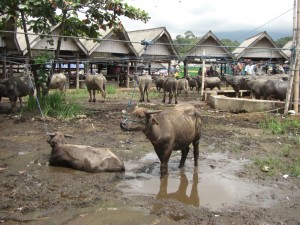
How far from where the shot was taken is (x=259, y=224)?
457 cm

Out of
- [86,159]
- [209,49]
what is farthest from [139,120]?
[209,49]

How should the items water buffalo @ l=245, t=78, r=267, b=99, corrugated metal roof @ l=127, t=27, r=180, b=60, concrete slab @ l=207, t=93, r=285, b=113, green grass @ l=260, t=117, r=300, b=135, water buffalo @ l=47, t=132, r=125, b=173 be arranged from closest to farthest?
water buffalo @ l=47, t=132, r=125, b=173 → green grass @ l=260, t=117, r=300, b=135 → concrete slab @ l=207, t=93, r=285, b=113 → water buffalo @ l=245, t=78, r=267, b=99 → corrugated metal roof @ l=127, t=27, r=180, b=60

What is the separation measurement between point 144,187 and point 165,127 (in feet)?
3.40

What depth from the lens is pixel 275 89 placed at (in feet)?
51.0

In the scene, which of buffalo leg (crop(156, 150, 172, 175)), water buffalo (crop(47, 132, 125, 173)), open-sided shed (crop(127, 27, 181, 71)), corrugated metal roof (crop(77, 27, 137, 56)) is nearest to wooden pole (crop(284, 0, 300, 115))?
buffalo leg (crop(156, 150, 172, 175))

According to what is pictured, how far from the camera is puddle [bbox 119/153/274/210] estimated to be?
5.46 meters

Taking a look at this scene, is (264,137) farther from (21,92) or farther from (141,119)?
(21,92)

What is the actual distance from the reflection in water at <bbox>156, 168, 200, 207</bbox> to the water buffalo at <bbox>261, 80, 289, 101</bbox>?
10.0 metres

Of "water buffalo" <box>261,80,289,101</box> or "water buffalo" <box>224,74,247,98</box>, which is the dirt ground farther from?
"water buffalo" <box>224,74,247,98</box>

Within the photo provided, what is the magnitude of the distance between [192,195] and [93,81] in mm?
11927

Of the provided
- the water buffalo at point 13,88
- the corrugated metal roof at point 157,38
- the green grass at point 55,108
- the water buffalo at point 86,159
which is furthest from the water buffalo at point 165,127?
the corrugated metal roof at point 157,38

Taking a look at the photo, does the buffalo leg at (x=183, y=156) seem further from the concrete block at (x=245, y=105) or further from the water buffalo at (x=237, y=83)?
the water buffalo at (x=237, y=83)

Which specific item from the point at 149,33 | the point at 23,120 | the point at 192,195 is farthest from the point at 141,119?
the point at 149,33

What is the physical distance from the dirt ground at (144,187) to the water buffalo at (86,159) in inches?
5.5
